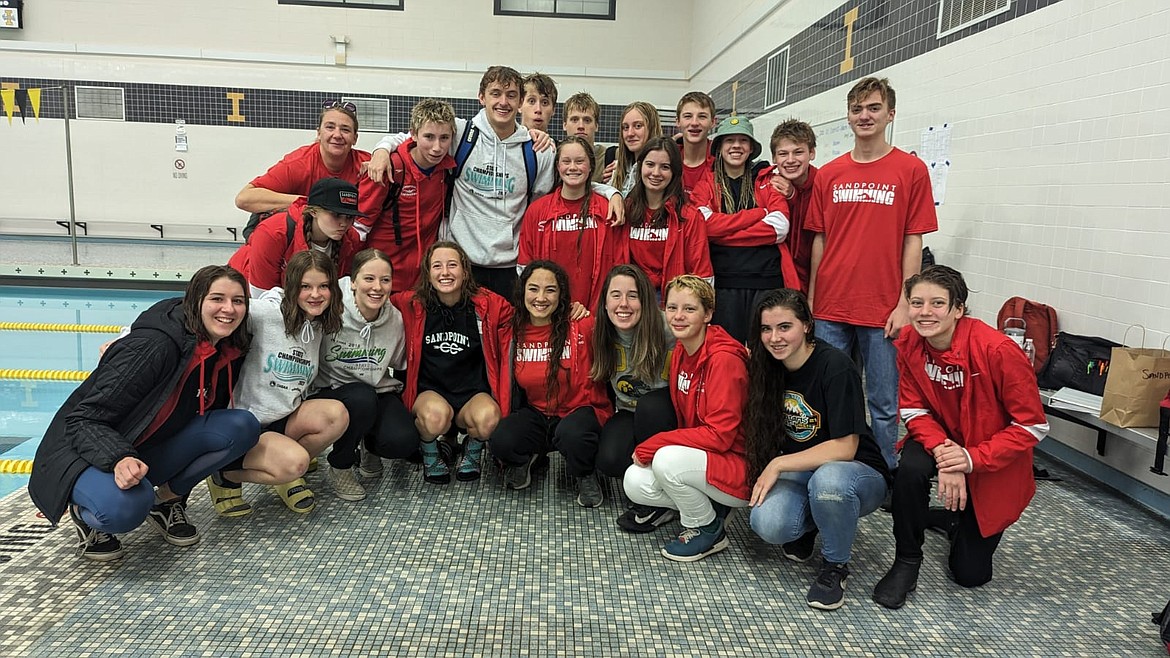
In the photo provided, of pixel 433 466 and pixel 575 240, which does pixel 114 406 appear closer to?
pixel 433 466

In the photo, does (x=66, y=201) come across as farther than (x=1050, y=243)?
Yes

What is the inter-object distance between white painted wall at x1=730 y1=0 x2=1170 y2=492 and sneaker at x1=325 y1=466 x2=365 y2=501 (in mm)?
3116

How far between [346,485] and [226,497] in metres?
0.43

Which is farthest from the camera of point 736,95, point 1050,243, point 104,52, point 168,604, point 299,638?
point 104,52

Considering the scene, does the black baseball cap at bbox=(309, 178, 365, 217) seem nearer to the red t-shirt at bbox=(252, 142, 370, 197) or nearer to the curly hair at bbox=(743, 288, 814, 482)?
the red t-shirt at bbox=(252, 142, 370, 197)

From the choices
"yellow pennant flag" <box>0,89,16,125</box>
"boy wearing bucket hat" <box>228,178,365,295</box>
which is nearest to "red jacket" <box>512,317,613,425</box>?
"boy wearing bucket hat" <box>228,178,365,295</box>

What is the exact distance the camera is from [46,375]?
4.87 metres

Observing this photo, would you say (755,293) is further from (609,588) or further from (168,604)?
(168,604)

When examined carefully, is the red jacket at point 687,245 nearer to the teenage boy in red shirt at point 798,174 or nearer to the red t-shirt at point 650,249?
the red t-shirt at point 650,249

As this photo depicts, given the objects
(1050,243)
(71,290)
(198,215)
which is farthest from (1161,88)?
(198,215)

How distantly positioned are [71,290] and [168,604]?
24.4 ft

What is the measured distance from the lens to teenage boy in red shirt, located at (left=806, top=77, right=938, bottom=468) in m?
2.96

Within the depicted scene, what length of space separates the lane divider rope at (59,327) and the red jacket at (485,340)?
4518 mm

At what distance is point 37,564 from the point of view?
2.26 m
